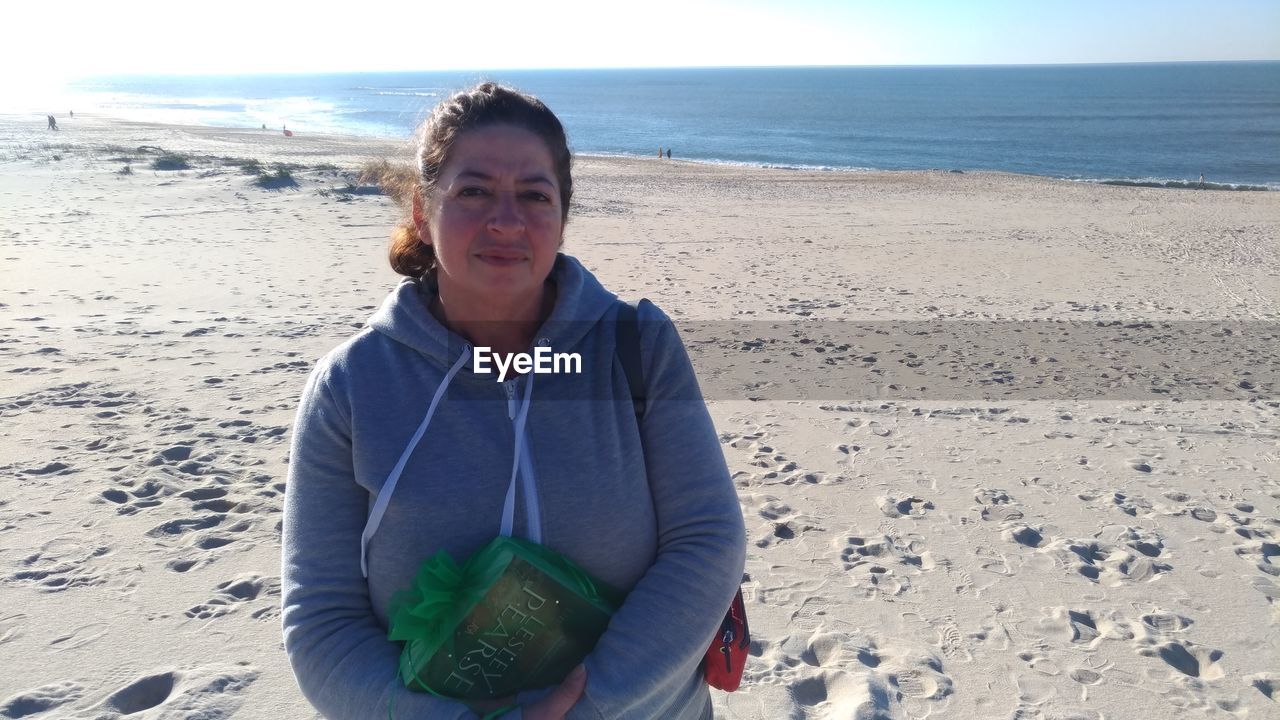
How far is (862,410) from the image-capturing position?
256 inches

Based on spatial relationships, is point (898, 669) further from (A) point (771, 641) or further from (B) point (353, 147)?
(B) point (353, 147)

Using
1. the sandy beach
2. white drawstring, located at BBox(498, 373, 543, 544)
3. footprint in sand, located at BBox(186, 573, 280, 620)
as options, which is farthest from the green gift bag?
footprint in sand, located at BBox(186, 573, 280, 620)

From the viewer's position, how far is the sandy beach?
324 centimetres

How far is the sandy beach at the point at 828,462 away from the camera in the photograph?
3238 millimetres

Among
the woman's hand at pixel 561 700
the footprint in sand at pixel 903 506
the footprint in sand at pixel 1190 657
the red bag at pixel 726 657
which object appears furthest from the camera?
the footprint in sand at pixel 903 506

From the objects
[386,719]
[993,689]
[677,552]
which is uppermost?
[677,552]

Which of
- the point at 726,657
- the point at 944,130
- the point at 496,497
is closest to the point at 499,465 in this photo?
the point at 496,497

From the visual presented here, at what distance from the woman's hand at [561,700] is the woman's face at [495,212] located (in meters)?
0.71

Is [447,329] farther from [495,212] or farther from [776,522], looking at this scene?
[776,522]


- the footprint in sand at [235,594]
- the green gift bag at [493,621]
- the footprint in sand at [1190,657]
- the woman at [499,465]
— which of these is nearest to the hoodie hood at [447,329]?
the woman at [499,465]

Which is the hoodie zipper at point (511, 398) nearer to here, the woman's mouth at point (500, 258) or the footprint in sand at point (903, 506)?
the woman's mouth at point (500, 258)

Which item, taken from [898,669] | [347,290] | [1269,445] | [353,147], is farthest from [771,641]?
[353,147]

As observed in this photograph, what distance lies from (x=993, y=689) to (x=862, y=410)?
11.3ft

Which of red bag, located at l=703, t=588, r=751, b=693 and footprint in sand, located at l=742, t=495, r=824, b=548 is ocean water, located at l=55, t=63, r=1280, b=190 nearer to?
footprint in sand, located at l=742, t=495, r=824, b=548
